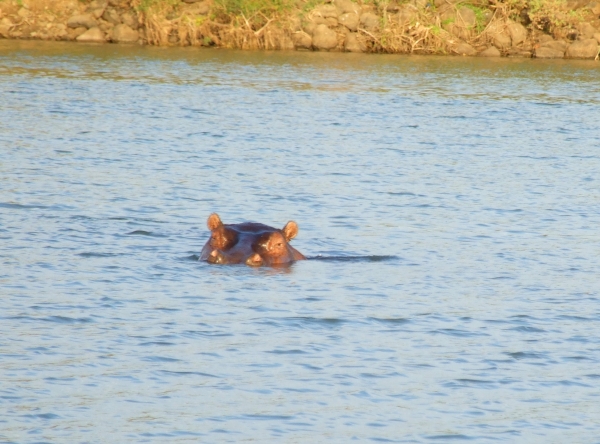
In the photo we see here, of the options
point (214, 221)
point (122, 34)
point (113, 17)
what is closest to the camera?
point (214, 221)

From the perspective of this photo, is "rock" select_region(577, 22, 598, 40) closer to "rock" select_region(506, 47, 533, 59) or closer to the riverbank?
the riverbank

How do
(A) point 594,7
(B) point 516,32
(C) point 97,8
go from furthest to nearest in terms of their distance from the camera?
(A) point 594,7, (B) point 516,32, (C) point 97,8

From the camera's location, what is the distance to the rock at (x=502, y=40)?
33.5 m

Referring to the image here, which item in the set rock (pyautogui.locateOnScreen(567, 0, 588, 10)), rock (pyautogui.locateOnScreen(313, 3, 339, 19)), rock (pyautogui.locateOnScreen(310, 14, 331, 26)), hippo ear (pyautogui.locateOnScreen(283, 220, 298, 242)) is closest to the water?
hippo ear (pyautogui.locateOnScreen(283, 220, 298, 242))

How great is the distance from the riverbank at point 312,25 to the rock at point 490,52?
0.09ft

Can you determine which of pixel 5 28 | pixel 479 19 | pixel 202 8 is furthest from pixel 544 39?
pixel 5 28

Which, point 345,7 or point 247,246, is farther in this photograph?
point 345,7

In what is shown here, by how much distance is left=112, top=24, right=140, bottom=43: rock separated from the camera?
32.5 meters

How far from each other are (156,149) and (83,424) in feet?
33.0

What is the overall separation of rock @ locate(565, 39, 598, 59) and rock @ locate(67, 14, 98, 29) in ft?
44.5

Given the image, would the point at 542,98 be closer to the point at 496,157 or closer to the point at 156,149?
the point at 496,157

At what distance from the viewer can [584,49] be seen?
33031mm

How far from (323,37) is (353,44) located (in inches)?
36.3

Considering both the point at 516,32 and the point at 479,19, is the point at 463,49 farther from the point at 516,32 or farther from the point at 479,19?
the point at 516,32
